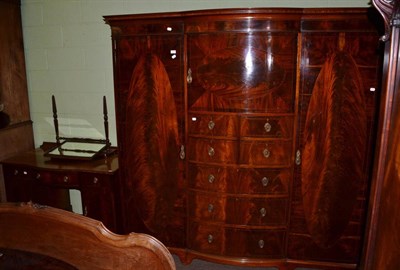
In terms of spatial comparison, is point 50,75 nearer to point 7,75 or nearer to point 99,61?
point 7,75

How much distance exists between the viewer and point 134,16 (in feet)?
7.54

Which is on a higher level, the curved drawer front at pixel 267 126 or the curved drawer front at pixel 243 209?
the curved drawer front at pixel 267 126

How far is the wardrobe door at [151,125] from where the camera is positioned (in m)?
2.33

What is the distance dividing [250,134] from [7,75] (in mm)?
2292

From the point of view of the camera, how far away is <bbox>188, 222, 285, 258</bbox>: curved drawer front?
2.46 m

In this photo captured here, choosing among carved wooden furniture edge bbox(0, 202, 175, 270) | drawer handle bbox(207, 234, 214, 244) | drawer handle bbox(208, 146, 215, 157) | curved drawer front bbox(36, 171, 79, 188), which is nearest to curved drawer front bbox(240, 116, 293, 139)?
drawer handle bbox(208, 146, 215, 157)

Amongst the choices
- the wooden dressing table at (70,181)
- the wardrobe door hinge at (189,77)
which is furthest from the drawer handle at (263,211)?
the wooden dressing table at (70,181)

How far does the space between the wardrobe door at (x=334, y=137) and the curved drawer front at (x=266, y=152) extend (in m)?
0.11

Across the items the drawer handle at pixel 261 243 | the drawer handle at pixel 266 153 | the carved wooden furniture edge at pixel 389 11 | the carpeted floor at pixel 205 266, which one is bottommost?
the carpeted floor at pixel 205 266

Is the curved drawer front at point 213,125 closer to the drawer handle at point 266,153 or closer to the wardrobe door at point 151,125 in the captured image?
the wardrobe door at point 151,125

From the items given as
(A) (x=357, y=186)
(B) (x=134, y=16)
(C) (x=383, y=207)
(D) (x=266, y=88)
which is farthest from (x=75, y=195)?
(C) (x=383, y=207)

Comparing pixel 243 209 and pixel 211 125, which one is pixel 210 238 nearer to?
pixel 243 209

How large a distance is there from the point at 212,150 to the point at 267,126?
418 mm

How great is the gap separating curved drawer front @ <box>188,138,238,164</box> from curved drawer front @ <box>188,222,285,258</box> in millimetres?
529
